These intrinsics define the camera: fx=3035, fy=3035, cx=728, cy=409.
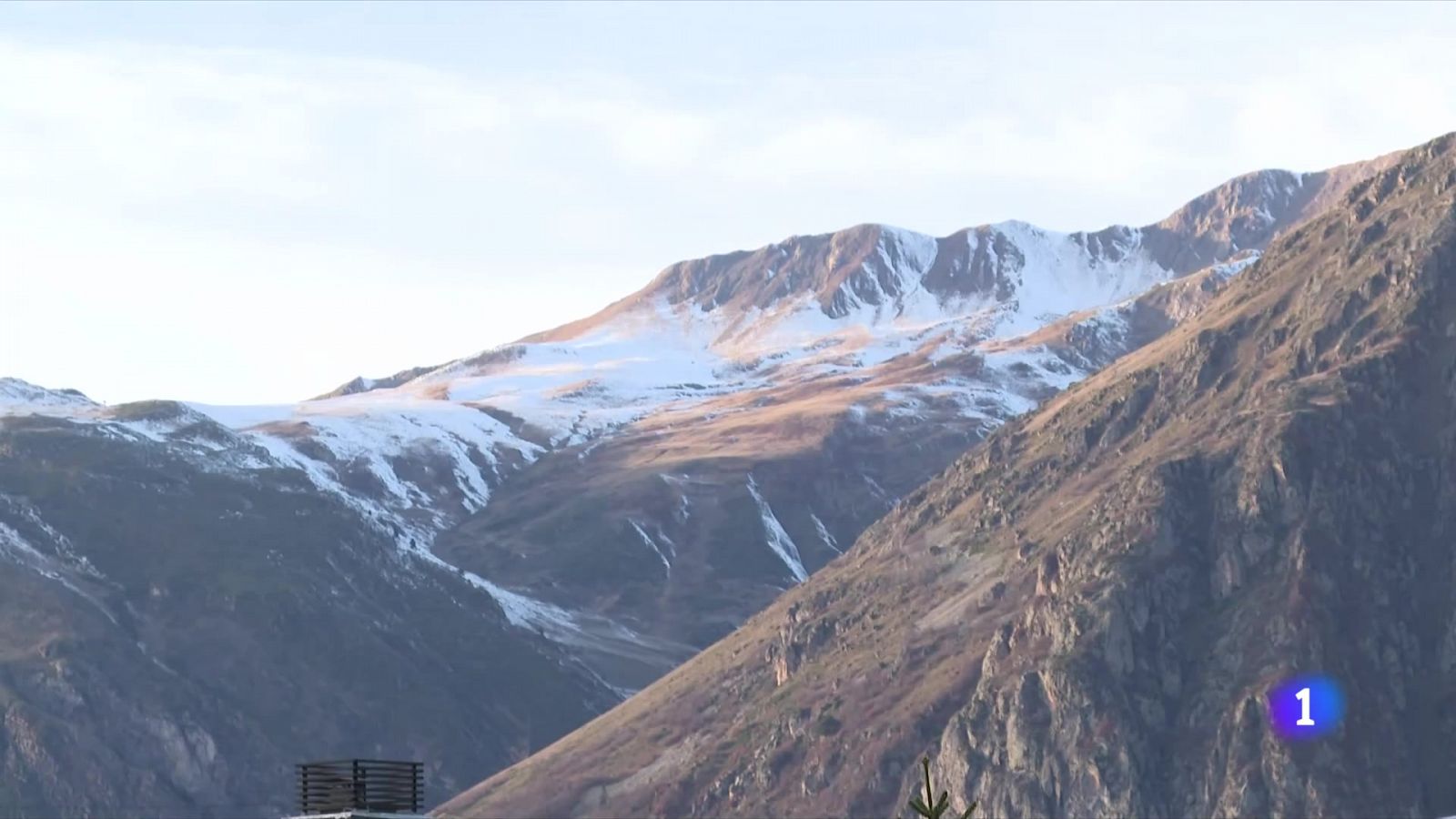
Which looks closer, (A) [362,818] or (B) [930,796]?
(B) [930,796]

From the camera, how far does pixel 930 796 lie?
131125mm

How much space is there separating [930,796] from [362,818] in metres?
73.0

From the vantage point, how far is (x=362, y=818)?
196m
